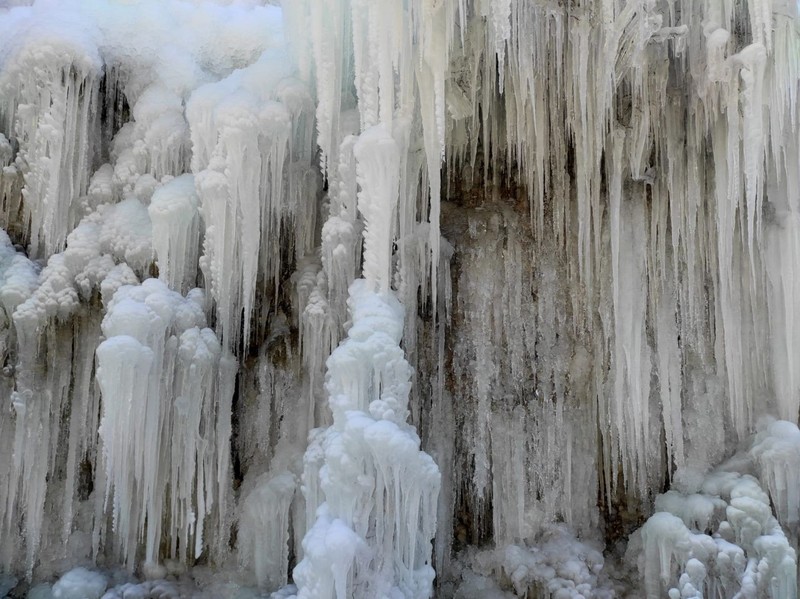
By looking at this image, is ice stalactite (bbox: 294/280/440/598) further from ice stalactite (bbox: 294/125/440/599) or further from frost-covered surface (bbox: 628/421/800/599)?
frost-covered surface (bbox: 628/421/800/599)

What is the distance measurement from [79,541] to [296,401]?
2.17m

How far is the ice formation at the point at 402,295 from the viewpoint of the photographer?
5.04 m

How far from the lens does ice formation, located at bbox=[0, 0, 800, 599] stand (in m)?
5.04

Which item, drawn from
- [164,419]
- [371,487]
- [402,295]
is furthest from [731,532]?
[164,419]

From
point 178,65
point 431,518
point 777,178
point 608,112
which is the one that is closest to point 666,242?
point 777,178

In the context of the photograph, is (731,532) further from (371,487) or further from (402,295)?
(402,295)

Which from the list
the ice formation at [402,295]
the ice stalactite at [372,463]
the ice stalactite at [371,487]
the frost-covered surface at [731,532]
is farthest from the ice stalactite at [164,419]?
the frost-covered surface at [731,532]

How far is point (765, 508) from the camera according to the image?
5.46 metres

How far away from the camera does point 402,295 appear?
5633mm

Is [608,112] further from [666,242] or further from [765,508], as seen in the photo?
[765,508]

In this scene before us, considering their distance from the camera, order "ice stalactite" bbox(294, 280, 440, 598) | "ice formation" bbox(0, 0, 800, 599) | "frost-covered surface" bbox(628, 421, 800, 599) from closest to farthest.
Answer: "ice stalactite" bbox(294, 280, 440, 598) → "ice formation" bbox(0, 0, 800, 599) → "frost-covered surface" bbox(628, 421, 800, 599)

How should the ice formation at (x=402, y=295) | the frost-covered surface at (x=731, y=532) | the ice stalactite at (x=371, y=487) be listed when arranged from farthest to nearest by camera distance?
the frost-covered surface at (x=731, y=532) → the ice formation at (x=402, y=295) → the ice stalactite at (x=371, y=487)

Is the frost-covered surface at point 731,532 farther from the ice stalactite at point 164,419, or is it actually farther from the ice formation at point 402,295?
the ice stalactite at point 164,419

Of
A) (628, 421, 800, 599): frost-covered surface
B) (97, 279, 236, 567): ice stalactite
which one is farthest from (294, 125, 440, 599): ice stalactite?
(628, 421, 800, 599): frost-covered surface
